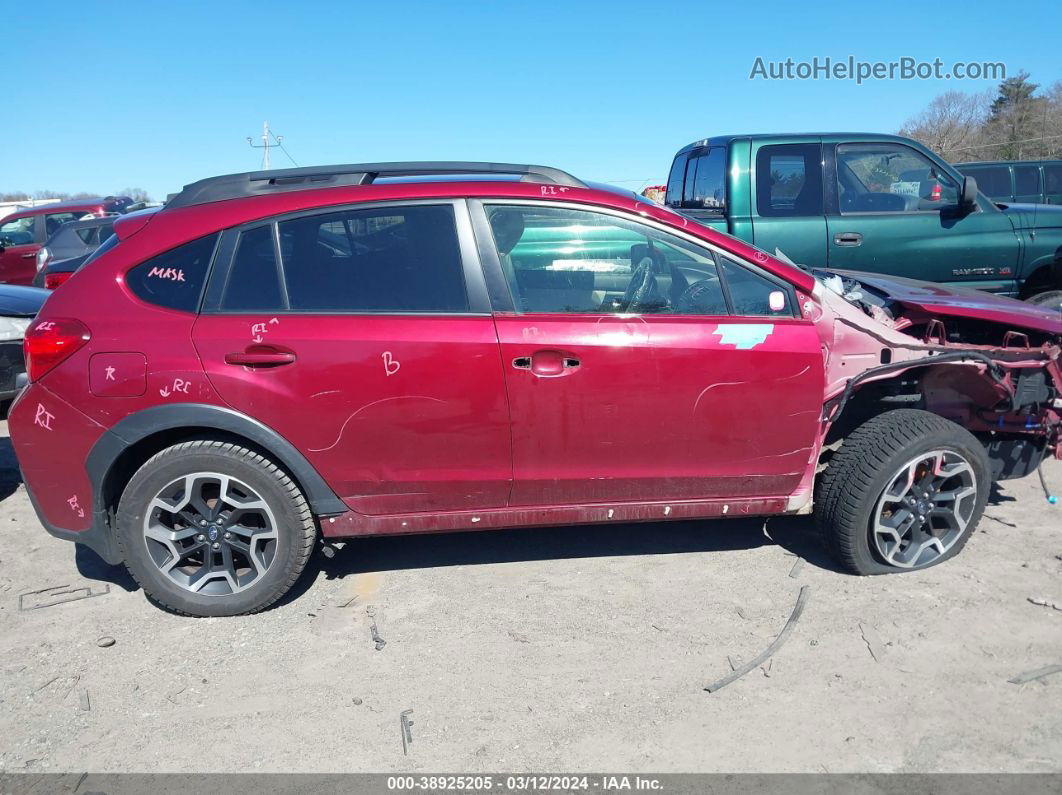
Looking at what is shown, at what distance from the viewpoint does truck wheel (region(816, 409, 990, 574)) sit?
358 centimetres

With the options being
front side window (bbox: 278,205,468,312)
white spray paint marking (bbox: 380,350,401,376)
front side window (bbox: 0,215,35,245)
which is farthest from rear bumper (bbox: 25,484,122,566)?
front side window (bbox: 0,215,35,245)

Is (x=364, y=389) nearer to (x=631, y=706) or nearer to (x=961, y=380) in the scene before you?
(x=631, y=706)

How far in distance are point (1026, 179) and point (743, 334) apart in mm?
12289

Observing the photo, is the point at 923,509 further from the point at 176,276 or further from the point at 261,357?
the point at 176,276

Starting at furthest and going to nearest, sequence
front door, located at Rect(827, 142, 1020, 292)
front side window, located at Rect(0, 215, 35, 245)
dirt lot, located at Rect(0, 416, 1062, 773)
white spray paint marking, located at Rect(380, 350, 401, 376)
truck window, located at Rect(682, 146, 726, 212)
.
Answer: front side window, located at Rect(0, 215, 35, 245) < truck window, located at Rect(682, 146, 726, 212) < front door, located at Rect(827, 142, 1020, 292) < white spray paint marking, located at Rect(380, 350, 401, 376) < dirt lot, located at Rect(0, 416, 1062, 773)

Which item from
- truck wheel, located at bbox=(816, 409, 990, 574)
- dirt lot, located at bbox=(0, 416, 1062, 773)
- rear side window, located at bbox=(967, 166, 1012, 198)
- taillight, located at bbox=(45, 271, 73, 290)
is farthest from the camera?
rear side window, located at bbox=(967, 166, 1012, 198)

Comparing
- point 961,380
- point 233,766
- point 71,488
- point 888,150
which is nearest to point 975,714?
point 961,380

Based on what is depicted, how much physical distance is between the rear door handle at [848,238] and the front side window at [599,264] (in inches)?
137

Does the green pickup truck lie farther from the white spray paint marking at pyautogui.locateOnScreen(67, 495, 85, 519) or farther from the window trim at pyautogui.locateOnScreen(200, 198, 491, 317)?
the white spray paint marking at pyautogui.locateOnScreen(67, 495, 85, 519)

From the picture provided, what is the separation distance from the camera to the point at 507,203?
3.42 metres

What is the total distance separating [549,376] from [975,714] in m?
1.97

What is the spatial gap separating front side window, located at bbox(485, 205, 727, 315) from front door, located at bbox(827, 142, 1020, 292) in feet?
11.5

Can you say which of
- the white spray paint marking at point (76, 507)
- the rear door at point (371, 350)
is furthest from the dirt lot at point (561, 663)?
the rear door at point (371, 350)

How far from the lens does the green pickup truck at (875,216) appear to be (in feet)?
21.3
